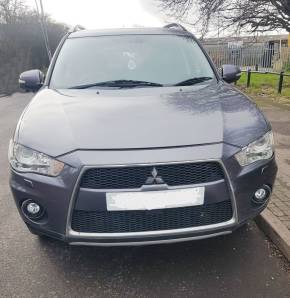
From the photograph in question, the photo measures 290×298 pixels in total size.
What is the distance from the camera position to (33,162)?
8.38ft

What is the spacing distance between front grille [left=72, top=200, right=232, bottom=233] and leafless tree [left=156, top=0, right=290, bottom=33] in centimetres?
1153

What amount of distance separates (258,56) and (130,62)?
64.7 ft

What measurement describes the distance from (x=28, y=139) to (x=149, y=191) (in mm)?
919

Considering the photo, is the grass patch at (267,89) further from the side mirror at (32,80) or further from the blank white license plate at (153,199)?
the blank white license plate at (153,199)

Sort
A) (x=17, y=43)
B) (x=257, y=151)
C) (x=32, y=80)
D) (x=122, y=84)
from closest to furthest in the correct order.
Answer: (x=257, y=151) → (x=122, y=84) → (x=32, y=80) → (x=17, y=43)

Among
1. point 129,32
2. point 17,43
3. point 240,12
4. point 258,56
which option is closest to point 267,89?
point 240,12

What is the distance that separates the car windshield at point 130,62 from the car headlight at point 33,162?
1.16 metres

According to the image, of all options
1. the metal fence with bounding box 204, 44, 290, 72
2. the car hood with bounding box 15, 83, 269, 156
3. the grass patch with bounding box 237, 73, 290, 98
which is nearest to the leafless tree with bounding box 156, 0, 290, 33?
the grass patch with bounding box 237, 73, 290, 98

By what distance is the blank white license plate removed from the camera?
239cm

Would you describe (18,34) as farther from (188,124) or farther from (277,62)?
(188,124)

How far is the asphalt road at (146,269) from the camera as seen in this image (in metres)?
2.65

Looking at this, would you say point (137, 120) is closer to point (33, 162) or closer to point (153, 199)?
point (153, 199)

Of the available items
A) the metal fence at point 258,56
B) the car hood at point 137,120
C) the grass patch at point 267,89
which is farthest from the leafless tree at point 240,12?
the car hood at point 137,120

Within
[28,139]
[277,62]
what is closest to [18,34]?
[277,62]
